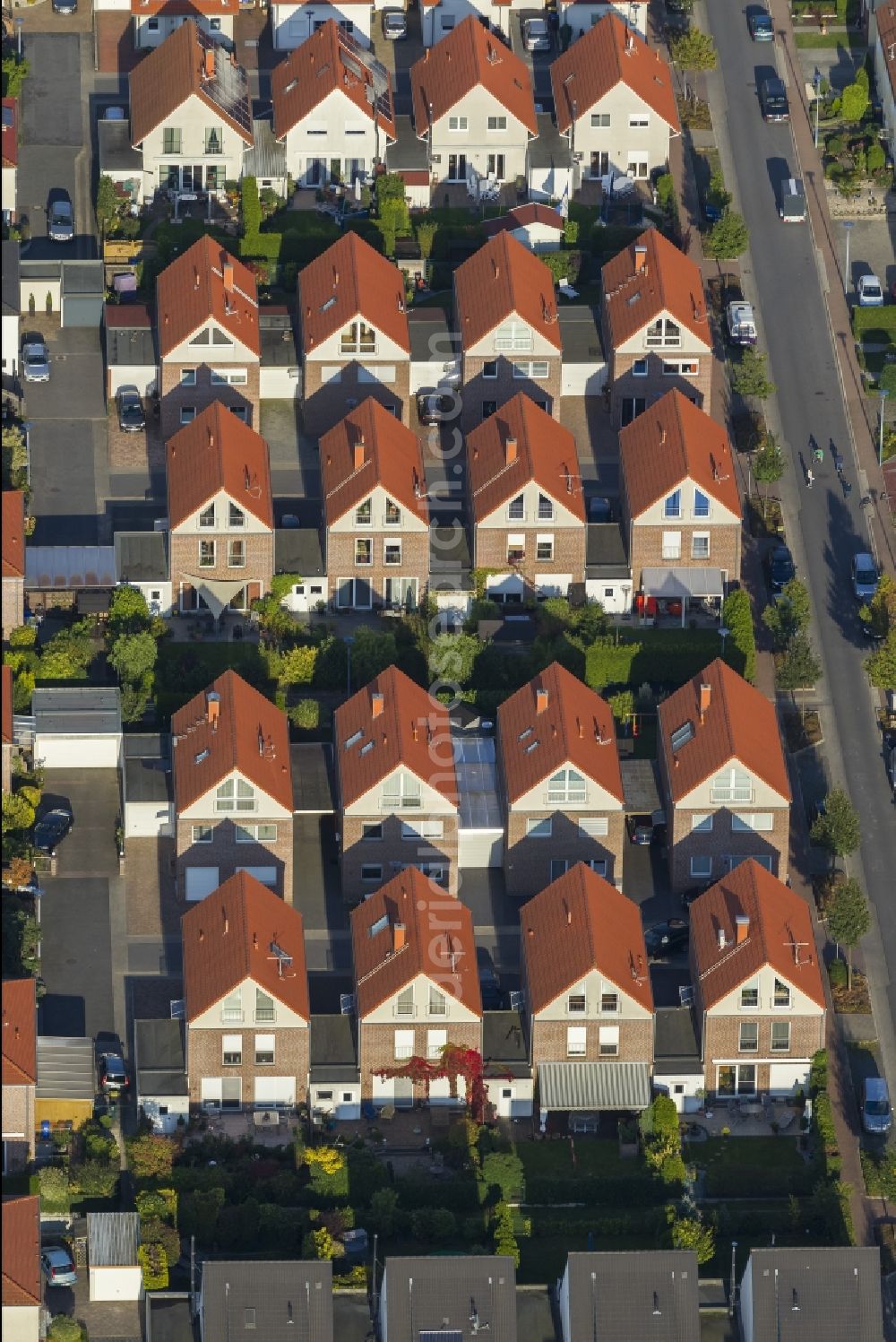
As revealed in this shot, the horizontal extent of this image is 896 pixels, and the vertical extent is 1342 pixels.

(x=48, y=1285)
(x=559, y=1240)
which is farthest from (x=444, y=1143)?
(x=48, y=1285)

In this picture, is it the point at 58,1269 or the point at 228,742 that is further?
the point at 228,742

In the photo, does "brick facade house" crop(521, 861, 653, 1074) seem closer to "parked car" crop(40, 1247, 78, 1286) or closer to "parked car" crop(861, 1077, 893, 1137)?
"parked car" crop(861, 1077, 893, 1137)

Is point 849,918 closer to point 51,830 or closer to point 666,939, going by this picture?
point 666,939

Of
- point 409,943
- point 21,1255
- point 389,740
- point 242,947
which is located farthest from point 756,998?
point 21,1255

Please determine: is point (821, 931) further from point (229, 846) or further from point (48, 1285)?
point (48, 1285)

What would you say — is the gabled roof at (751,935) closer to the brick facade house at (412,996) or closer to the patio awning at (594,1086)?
the patio awning at (594,1086)
